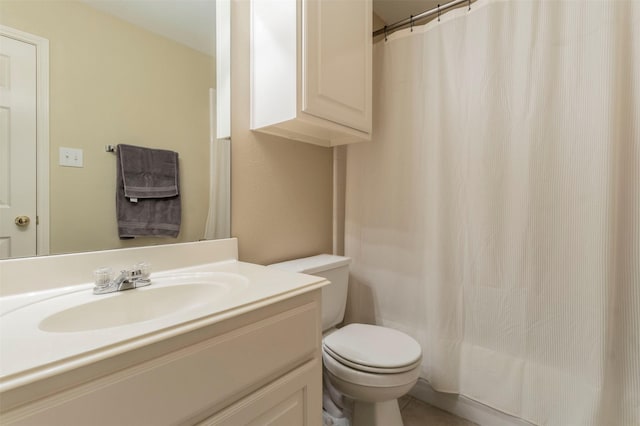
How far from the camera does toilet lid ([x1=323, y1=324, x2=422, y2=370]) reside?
106 cm

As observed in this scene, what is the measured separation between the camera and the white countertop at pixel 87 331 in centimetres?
40

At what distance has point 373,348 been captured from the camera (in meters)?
1.16

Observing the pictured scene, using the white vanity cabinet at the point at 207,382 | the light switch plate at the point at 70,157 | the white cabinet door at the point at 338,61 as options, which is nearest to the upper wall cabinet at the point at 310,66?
the white cabinet door at the point at 338,61

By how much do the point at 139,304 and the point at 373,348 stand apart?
2.82 ft

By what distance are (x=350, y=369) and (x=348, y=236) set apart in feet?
2.51

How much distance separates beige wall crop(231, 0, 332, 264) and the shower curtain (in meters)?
0.33

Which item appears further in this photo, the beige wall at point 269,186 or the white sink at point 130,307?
the beige wall at point 269,186

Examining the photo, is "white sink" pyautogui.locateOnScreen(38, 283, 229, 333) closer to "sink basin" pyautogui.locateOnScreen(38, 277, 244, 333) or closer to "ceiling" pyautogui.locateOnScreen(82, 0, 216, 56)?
"sink basin" pyautogui.locateOnScreen(38, 277, 244, 333)

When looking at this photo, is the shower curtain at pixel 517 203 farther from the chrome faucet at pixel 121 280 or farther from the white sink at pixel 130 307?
the chrome faucet at pixel 121 280

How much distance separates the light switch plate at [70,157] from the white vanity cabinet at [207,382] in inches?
25.3

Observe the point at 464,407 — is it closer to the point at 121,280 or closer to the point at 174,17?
the point at 121,280

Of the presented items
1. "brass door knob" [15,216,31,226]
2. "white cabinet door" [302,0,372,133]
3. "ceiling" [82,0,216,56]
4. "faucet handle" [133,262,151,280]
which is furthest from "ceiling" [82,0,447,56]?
"faucet handle" [133,262,151,280]

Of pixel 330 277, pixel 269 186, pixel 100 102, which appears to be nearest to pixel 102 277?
pixel 100 102

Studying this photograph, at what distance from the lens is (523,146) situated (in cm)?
118
